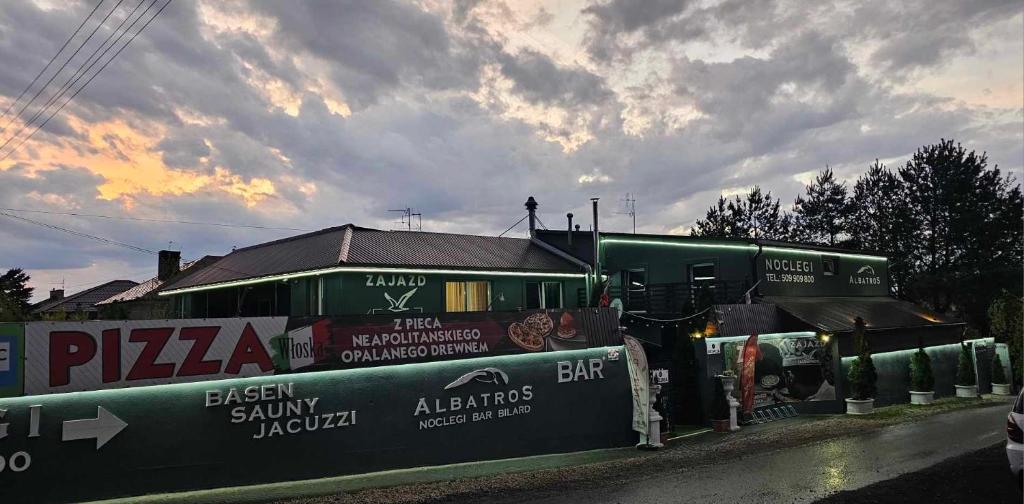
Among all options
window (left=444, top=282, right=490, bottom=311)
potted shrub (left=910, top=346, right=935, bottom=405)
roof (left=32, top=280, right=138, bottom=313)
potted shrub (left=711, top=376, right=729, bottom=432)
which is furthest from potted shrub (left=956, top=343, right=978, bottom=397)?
roof (left=32, top=280, right=138, bottom=313)

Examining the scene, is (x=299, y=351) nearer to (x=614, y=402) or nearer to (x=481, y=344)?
(x=481, y=344)

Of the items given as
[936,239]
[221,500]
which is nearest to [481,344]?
[221,500]

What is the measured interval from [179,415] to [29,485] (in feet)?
7.56

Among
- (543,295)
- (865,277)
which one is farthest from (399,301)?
(865,277)

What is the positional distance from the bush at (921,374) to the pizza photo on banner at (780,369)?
494 centimetres

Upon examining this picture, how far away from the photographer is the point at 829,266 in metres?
30.7

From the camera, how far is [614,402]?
16.4 m

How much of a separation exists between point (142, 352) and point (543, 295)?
16.5 metres

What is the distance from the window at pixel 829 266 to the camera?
99.6ft

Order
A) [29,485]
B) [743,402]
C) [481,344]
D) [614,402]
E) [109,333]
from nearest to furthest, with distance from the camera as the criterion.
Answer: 1. [29,485]
2. [109,333]
3. [481,344]
4. [614,402]
5. [743,402]

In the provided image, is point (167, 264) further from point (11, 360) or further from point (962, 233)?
point (962, 233)

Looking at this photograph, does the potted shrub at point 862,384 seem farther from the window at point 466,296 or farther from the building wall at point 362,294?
the window at point 466,296

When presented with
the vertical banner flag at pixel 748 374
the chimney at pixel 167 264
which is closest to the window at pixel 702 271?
the vertical banner flag at pixel 748 374

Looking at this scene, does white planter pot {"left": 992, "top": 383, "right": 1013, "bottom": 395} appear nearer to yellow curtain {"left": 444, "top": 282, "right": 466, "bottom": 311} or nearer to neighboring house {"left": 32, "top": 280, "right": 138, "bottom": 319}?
yellow curtain {"left": 444, "top": 282, "right": 466, "bottom": 311}
